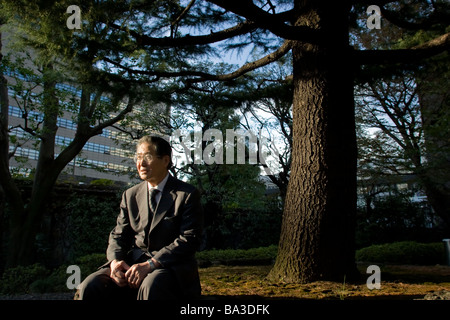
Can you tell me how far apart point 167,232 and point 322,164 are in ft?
6.60

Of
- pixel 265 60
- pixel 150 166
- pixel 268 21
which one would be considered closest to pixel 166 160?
pixel 150 166

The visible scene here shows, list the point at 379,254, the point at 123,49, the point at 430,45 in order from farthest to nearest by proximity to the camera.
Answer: the point at 379,254, the point at 123,49, the point at 430,45

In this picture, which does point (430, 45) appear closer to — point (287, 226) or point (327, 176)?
point (327, 176)

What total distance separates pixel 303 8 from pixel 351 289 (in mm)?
3041

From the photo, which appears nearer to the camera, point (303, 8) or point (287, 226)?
point (287, 226)

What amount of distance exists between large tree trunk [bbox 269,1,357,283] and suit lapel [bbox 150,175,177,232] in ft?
5.83

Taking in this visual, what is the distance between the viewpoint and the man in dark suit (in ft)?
6.39

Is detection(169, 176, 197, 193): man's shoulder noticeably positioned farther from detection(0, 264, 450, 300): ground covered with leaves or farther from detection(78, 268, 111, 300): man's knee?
detection(0, 264, 450, 300): ground covered with leaves

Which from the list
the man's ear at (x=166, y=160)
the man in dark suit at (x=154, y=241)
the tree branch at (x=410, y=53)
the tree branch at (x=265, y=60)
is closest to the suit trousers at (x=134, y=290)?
the man in dark suit at (x=154, y=241)

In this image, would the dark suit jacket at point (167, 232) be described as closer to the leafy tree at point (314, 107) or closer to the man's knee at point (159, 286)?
the man's knee at point (159, 286)

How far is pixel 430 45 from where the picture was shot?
3.78 m

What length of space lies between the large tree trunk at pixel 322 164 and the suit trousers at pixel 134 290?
72.8 inches

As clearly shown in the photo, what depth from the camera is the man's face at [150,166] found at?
2.24m
